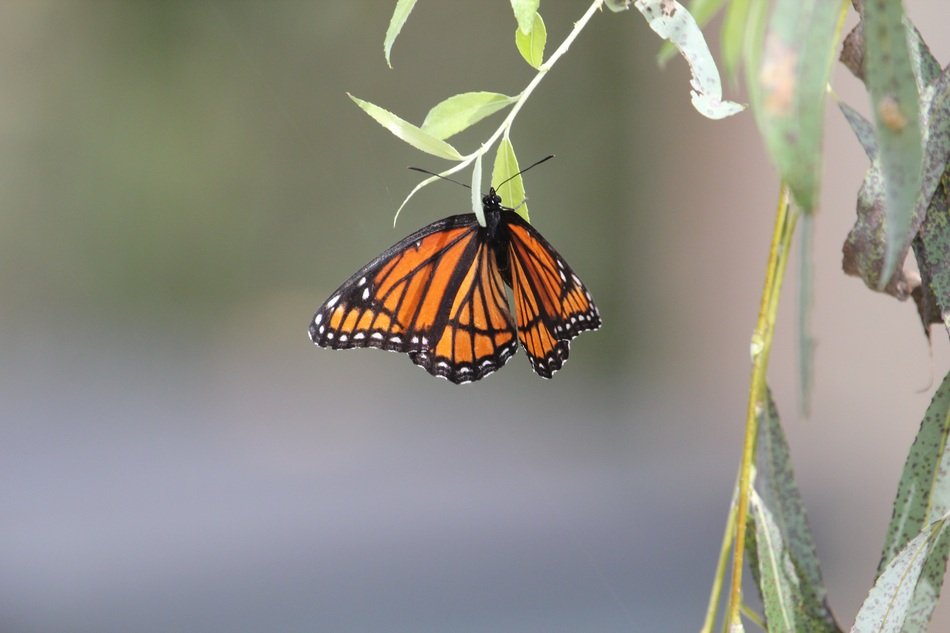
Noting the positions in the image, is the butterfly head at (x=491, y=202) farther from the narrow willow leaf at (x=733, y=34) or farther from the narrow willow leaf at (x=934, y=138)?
the narrow willow leaf at (x=733, y=34)

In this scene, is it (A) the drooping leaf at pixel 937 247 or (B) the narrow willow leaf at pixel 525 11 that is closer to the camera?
(B) the narrow willow leaf at pixel 525 11

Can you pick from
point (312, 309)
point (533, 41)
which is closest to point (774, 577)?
point (533, 41)

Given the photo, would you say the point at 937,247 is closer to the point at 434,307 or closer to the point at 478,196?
the point at 478,196

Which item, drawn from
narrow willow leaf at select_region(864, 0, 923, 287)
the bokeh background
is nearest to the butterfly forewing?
narrow willow leaf at select_region(864, 0, 923, 287)

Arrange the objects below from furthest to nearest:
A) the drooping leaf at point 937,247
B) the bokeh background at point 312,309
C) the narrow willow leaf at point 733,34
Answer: the bokeh background at point 312,309, the drooping leaf at point 937,247, the narrow willow leaf at point 733,34

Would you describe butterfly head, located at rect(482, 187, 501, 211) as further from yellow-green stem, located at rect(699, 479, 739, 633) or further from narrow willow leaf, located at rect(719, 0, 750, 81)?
narrow willow leaf, located at rect(719, 0, 750, 81)

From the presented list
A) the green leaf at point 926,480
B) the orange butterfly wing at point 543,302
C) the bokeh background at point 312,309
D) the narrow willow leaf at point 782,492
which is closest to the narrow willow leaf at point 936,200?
the green leaf at point 926,480

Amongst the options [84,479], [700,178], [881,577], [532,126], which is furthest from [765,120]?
[84,479]
